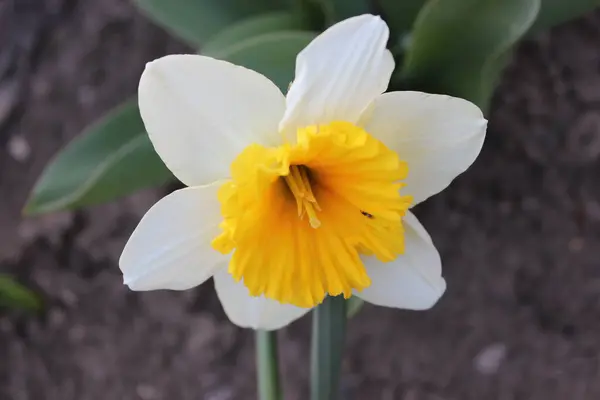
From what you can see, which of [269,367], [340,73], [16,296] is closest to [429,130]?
[340,73]

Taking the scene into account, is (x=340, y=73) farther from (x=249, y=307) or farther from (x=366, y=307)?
(x=366, y=307)

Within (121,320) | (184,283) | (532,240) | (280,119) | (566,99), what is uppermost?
(280,119)

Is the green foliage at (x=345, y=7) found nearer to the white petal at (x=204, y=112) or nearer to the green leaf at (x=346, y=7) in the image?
the green leaf at (x=346, y=7)

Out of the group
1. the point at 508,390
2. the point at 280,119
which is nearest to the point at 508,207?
the point at 508,390

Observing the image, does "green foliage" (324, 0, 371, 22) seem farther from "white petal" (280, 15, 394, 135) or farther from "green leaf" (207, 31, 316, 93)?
"white petal" (280, 15, 394, 135)

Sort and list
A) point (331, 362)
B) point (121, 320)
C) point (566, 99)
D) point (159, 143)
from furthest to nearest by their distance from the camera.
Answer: point (121, 320), point (566, 99), point (331, 362), point (159, 143)

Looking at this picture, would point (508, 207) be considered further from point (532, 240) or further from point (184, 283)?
point (184, 283)

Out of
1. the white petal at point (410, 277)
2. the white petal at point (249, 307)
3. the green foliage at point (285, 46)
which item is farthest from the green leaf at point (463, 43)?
the white petal at point (249, 307)
